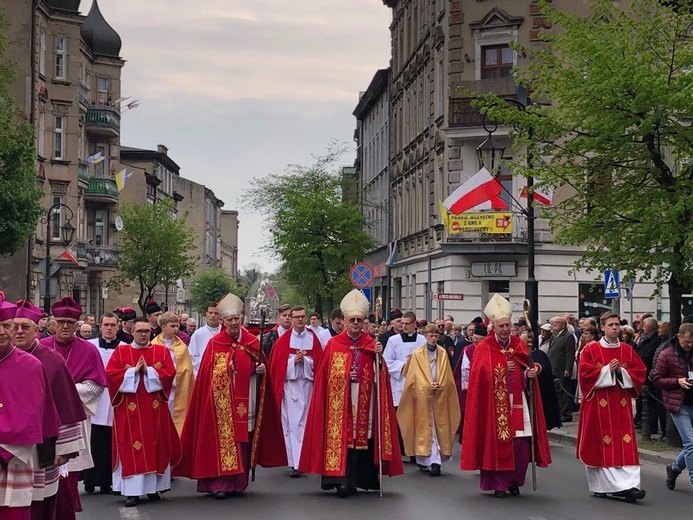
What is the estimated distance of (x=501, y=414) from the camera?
14000 millimetres

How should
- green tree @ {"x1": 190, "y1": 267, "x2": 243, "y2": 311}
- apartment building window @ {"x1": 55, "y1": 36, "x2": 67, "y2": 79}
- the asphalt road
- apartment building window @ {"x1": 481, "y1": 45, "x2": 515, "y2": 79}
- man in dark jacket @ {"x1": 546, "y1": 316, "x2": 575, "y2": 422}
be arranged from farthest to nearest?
green tree @ {"x1": 190, "y1": 267, "x2": 243, "y2": 311}, apartment building window @ {"x1": 55, "y1": 36, "x2": 67, "y2": 79}, apartment building window @ {"x1": 481, "y1": 45, "x2": 515, "y2": 79}, man in dark jacket @ {"x1": 546, "y1": 316, "x2": 575, "y2": 422}, the asphalt road

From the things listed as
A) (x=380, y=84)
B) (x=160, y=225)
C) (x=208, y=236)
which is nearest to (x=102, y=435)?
(x=380, y=84)

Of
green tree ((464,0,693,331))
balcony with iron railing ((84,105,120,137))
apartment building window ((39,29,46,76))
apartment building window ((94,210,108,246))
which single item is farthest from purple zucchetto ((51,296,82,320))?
apartment building window ((94,210,108,246))

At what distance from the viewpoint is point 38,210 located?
127ft

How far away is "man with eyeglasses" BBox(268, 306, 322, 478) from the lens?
16.0 m

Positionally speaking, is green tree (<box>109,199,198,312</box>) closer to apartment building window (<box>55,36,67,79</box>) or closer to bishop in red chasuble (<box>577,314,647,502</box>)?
apartment building window (<box>55,36,67,79</box>)

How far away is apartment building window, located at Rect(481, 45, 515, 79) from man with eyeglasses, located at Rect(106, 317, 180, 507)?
1152 inches

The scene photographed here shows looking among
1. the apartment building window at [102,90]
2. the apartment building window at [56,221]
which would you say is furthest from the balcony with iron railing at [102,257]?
the apartment building window at [102,90]

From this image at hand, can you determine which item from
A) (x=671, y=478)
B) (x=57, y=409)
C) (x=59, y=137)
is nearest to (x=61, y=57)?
(x=59, y=137)

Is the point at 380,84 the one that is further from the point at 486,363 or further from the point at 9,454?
the point at 9,454

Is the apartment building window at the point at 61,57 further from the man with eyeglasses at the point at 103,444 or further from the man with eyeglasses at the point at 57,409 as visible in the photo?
the man with eyeglasses at the point at 57,409

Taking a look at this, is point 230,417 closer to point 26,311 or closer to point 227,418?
point 227,418

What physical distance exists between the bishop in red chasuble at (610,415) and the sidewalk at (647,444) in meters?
3.64

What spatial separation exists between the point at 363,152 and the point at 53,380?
63.7 meters
